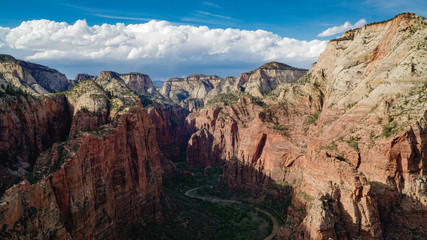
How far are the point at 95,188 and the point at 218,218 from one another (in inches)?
1573

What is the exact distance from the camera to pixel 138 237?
54.2 meters

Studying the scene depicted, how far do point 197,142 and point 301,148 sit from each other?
73.0 meters

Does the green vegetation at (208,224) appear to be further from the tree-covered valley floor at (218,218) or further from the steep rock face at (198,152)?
the steep rock face at (198,152)

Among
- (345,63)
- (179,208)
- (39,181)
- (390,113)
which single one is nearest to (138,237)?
(179,208)

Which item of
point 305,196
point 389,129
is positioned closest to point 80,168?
point 305,196

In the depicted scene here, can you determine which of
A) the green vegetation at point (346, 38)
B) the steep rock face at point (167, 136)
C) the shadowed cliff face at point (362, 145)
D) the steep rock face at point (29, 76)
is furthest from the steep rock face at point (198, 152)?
the green vegetation at point (346, 38)

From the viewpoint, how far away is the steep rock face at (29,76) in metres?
116

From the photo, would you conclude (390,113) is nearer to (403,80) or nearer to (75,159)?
(403,80)

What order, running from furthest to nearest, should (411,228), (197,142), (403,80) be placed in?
(197,142) → (403,80) → (411,228)

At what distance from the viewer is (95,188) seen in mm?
47125

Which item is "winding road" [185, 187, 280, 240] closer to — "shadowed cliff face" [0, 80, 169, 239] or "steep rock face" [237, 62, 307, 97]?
"shadowed cliff face" [0, 80, 169, 239]

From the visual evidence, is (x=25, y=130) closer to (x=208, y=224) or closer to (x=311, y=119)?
(x=208, y=224)

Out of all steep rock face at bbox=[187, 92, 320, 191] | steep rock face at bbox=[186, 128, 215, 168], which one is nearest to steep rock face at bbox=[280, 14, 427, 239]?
steep rock face at bbox=[187, 92, 320, 191]

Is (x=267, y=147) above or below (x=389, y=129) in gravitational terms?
below
